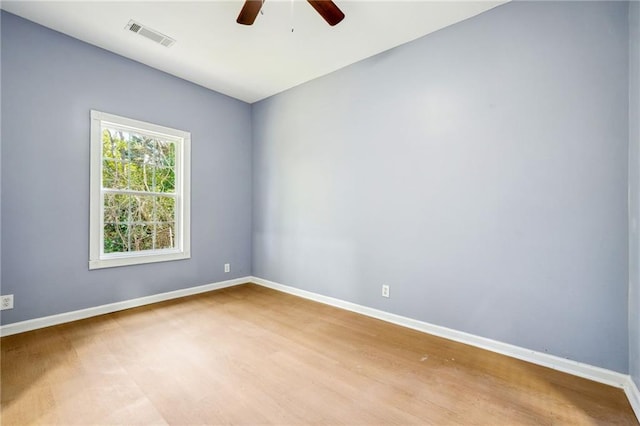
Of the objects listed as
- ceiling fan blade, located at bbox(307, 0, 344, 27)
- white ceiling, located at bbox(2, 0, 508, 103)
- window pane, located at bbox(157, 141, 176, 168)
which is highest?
white ceiling, located at bbox(2, 0, 508, 103)

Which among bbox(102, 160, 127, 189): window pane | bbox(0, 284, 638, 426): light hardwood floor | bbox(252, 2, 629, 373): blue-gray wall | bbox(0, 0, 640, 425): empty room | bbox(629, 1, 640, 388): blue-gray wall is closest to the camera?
bbox(0, 284, 638, 426): light hardwood floor

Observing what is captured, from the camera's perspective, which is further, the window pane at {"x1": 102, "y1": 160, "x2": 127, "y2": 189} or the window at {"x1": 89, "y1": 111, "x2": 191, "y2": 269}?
the window pane at {"x1": 102, "y1": 160, "x2": 127, "y2": 189}

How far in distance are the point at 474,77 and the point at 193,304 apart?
3.72m

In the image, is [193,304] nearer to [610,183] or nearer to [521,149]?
[521,149]

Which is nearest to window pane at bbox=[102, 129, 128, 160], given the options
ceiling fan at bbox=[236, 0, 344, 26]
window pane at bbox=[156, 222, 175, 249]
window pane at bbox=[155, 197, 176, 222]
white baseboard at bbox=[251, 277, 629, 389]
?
window pane at bbox=[155, 197, 176, 222]

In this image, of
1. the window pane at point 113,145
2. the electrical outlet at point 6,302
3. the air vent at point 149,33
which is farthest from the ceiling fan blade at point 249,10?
the electrical outlet at point 6,302

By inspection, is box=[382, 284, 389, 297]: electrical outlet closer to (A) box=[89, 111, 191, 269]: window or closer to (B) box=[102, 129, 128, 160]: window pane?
(A) box=[89, 111, 191, 269]: window

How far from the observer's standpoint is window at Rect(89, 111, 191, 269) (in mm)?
3029

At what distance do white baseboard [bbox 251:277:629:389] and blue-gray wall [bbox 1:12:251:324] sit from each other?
2410mm

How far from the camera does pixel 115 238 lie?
3.23 metres

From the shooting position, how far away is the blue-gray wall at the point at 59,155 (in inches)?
99.8

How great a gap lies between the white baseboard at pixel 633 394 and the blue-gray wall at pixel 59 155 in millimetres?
4138

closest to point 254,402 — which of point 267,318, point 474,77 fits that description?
point 267,318

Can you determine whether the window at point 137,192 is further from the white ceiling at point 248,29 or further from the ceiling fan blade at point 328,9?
the ceiling fan blade at point 328,9
